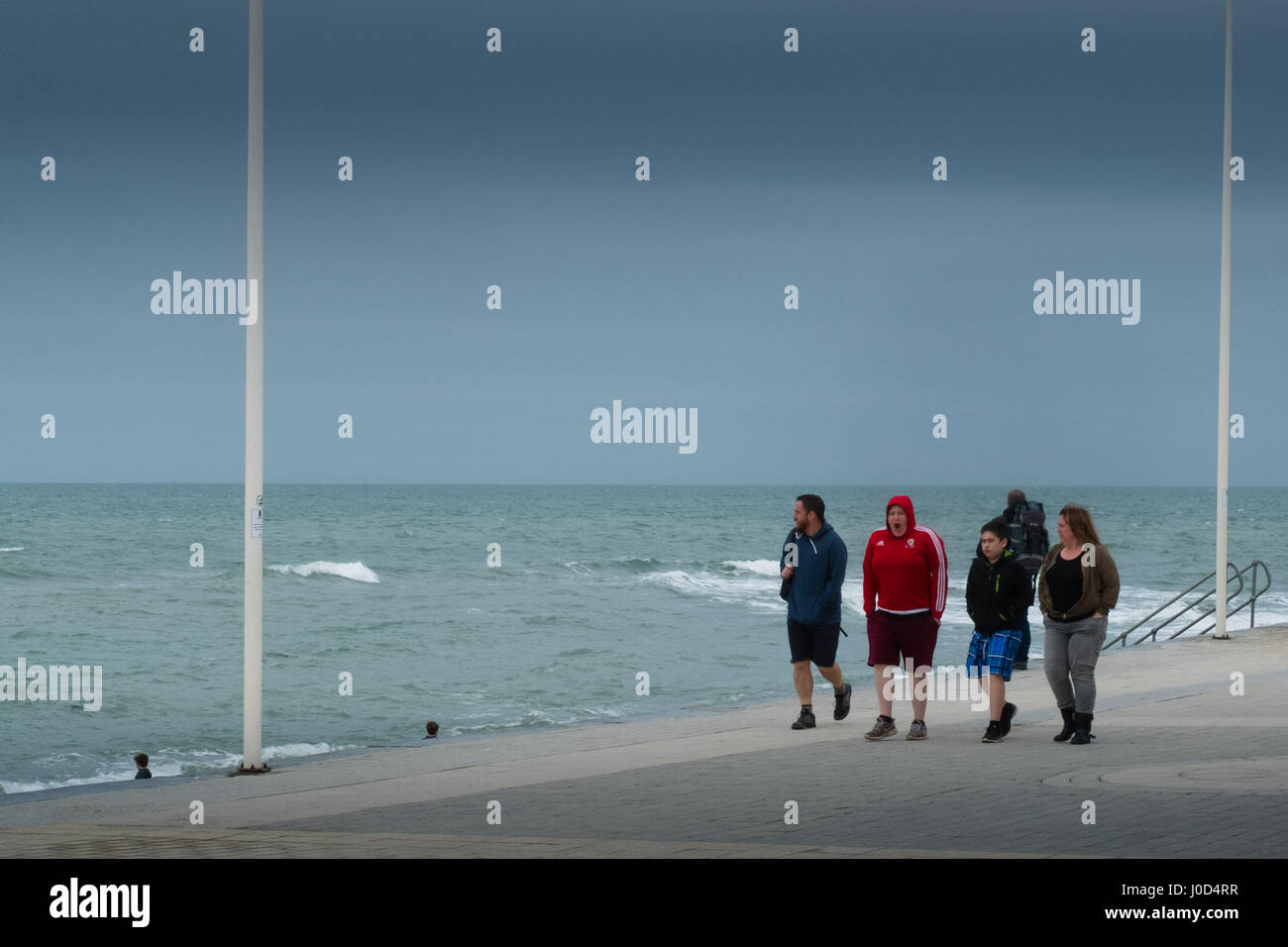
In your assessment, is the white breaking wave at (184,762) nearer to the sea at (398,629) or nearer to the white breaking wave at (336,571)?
the sea at (398,629)

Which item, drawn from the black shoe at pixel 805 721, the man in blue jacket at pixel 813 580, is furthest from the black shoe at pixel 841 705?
the man in blue jacket at pixel 813 580

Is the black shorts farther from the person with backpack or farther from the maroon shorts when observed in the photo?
the person with backpack

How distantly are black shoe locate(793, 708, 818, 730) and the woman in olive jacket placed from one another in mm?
2256

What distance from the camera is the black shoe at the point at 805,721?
45.9 feet

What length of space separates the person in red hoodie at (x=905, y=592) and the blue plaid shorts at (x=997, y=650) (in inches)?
14.5

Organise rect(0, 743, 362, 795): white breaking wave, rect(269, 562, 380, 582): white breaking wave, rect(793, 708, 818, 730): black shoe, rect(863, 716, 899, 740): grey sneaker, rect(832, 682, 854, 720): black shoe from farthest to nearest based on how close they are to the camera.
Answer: rect(269, 562, 380, 582): white breaking wave < rect(0, 743, 362, 795): white breaking wave < rect(832, 682, 854, 720): black shoe < rect(793, 708, 818, 730): black shoe < rect(863, 716, 899, 740): grey sneaker

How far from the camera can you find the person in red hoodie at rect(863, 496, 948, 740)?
498 inches

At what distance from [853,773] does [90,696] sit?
50.4 feet

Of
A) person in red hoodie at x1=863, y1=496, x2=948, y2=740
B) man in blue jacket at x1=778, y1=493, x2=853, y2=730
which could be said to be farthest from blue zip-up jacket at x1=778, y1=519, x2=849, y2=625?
person in red hoodie at x1=863, y1=496, x2=948, y2=740

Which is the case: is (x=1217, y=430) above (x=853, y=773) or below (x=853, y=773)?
above

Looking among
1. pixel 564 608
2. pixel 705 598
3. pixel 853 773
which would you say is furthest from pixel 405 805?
pixel 705 598

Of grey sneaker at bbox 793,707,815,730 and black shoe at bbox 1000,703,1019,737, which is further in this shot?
grey sneaker at bbox 793,707,815,730
